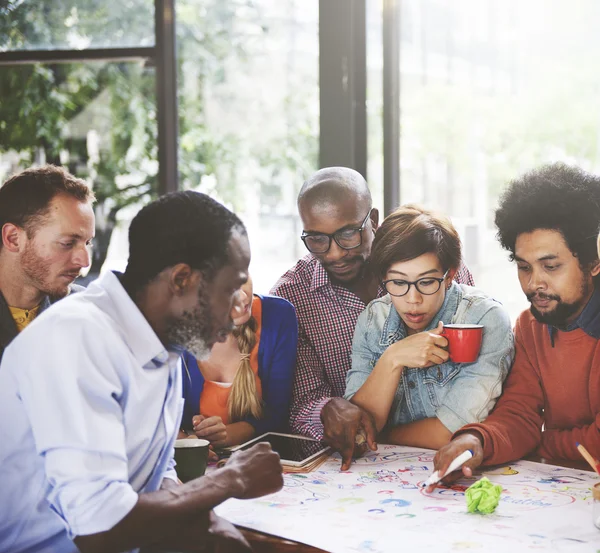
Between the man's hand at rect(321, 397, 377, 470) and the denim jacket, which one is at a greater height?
the denim jacket

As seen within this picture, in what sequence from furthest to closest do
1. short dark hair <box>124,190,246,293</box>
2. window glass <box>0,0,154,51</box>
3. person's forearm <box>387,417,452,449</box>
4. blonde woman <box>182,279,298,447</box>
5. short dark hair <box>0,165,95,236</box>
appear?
1. window glass <box>0,0,154,51</box>
2. short dark hair <box>0,165,95,236</box>
3. blonde woman <box>182,279,298,447</box>
4. person's forearm <box>387,417,452,449</box>
5. short dark hair <box>124,190,246,293</box>

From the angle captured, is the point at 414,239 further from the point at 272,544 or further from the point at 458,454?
the point at 272,544

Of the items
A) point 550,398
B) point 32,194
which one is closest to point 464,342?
point 550,398

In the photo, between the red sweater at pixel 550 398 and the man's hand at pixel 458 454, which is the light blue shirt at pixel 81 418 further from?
the red sweater at pixel 550 398

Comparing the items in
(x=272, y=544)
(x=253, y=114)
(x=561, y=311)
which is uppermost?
(x=253, y=114)

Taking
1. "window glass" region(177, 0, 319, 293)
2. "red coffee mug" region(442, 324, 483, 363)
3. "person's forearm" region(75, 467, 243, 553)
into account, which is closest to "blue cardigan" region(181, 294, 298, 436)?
"red coffee mug" region(442, 324, 483, 363)

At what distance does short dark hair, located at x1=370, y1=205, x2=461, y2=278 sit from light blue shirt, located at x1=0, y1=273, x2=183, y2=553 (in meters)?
0.79

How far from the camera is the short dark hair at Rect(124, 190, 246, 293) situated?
54.4 inches

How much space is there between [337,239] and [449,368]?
2.02 feet

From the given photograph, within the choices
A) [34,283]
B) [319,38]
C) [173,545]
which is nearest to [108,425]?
[173,545]

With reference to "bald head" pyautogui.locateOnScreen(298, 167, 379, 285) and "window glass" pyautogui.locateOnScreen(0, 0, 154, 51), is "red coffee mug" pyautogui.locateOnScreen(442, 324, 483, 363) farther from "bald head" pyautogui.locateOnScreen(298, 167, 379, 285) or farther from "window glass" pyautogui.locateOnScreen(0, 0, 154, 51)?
"window glass" pyautogui.locateOnScreen(0, 0, 154, 51)

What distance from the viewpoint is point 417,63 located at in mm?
3811

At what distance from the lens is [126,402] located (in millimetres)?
1374

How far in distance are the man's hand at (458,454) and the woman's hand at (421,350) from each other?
0.72 ft
